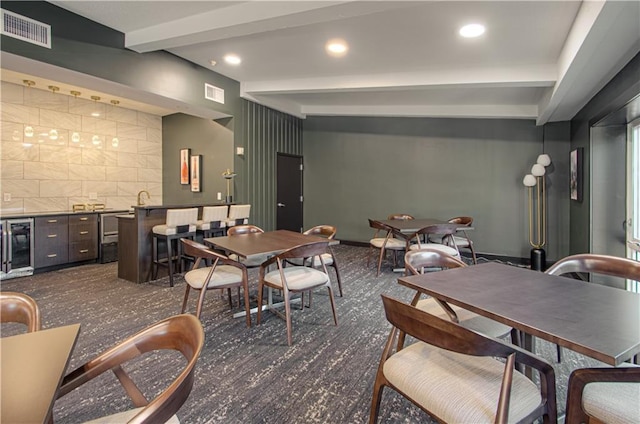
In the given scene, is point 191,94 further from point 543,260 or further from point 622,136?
point 543,260

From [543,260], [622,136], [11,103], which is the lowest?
[543,260]

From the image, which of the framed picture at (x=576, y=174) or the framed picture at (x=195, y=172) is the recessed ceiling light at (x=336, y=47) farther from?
the framed picture at (x=576, y=174)

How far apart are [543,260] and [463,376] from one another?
5157 mm

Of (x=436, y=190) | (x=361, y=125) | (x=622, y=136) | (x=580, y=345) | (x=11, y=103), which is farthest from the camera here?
(x=361, y=125)

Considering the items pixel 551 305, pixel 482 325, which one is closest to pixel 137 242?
pixel 482 325

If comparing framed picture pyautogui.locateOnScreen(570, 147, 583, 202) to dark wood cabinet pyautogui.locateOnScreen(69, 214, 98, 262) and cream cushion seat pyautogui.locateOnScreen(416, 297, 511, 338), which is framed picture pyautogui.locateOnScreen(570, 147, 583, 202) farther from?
dark wood cabinet pyautogui.locateOnScreen(69, 214, 98, 262)

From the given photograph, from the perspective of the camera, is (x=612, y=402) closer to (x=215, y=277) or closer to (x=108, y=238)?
(x=215, y=277)

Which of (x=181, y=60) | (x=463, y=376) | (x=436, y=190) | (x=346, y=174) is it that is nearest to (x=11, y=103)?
(x=181, y=60)

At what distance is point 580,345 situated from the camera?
1103mm

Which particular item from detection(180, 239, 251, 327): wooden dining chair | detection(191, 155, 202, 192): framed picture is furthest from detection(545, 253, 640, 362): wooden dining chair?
detection(191, 155, 202, 192): framed picture

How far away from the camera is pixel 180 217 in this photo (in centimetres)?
447

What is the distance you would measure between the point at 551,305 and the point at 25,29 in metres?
4.84

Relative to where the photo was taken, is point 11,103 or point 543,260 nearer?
point 11,103

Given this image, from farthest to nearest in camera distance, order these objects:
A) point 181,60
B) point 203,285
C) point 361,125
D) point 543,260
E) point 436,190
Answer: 1. point 361,125
2. point 436,190
3. point 543,260
4. point 181,60
5. point 203,285
